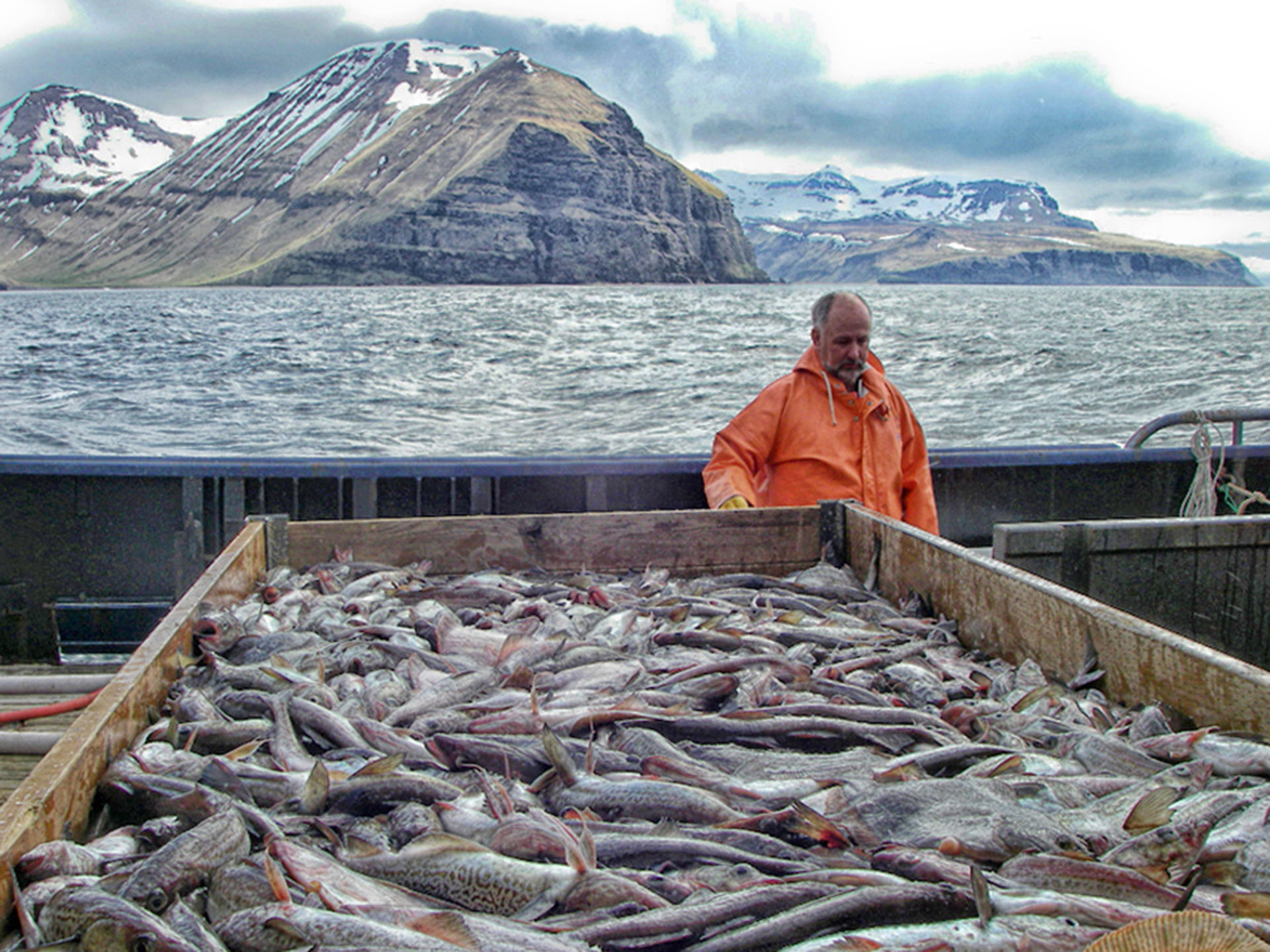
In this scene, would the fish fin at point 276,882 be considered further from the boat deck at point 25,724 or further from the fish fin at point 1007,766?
the fish fin at point 1007,766

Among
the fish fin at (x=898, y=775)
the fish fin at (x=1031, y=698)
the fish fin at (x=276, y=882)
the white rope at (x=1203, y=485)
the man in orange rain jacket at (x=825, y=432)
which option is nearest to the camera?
the fish fin at (x=276, y=882)

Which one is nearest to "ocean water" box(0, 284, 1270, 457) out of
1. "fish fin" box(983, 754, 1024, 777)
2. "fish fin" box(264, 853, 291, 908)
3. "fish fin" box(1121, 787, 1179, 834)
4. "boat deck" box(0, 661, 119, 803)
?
"boat deck" box(0, 661, 119, 803)

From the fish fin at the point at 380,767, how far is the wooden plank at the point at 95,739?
2.05 ft

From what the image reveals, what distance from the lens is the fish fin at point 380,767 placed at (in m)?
2.36

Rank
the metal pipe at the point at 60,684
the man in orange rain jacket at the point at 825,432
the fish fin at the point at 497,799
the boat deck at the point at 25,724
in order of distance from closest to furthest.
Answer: the fish fin at the point at 497,799 → the boat deck at the point at 25,724 → the metal pipe at the point at 60,684 → the man in orange rain jacket at the point at 825,432

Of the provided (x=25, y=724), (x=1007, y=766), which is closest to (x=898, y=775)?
(x=1007, y=766)

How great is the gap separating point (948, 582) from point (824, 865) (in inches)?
81.6

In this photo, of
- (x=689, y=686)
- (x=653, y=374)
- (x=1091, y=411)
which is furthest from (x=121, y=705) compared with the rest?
(x=653, y=374)

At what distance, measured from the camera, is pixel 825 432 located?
5.10m

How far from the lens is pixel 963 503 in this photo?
676cm

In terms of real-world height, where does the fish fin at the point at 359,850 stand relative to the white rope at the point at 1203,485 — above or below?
below

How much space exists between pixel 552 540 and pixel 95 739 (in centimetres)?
243

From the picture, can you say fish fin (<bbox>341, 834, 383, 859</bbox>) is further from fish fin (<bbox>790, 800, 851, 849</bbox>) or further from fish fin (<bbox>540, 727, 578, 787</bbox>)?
fish fin (<bbox>790, 800, 851, 849</bbox>)

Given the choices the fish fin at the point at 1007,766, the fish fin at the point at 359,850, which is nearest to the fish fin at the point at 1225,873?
the fish fin at the point at 1007,766
